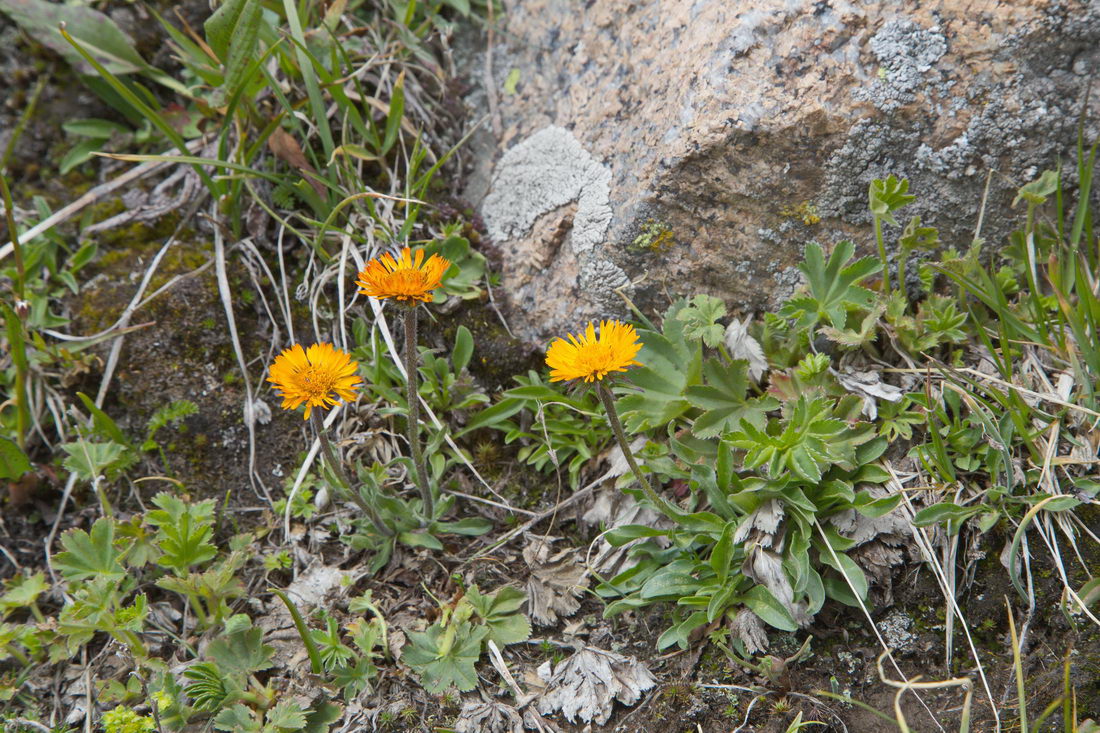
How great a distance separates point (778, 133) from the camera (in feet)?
8.65

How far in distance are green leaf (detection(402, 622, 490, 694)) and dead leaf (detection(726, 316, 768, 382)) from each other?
1.27m

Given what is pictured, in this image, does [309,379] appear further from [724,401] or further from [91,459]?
[724,401]

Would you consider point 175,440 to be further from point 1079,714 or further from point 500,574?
point 1079,714

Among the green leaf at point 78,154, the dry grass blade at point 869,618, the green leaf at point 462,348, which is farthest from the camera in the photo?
the green leaf at point 78,154

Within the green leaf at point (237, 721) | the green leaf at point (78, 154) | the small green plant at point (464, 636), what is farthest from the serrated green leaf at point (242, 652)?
the green leaf at point (78, 154)

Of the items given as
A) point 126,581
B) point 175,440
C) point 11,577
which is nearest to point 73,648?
point 126,581

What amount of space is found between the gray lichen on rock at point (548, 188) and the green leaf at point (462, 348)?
486mm

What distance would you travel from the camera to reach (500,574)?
2736mm

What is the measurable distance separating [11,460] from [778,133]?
9.78ft

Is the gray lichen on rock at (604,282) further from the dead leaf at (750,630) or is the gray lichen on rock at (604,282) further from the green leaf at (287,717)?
the green leaf at (287,717)

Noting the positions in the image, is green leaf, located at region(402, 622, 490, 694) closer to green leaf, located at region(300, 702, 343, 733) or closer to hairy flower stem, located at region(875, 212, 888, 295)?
green leaf, located at region(300, 702, 343, 733)

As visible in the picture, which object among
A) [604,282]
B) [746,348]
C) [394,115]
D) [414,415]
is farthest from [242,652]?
[394,115]

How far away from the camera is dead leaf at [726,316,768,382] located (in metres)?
2.73

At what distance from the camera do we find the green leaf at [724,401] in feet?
8.56
